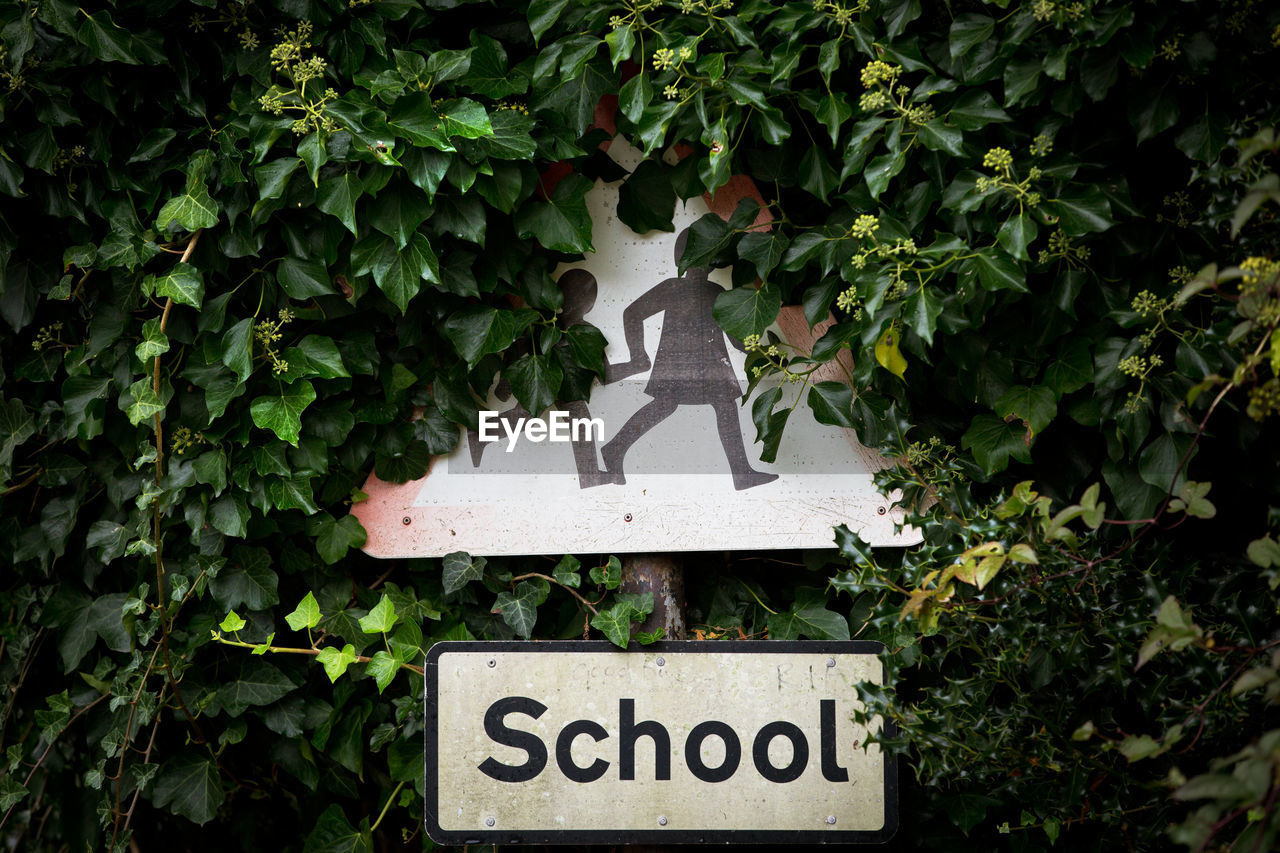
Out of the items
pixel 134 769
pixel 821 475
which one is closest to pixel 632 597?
pixel 821 475

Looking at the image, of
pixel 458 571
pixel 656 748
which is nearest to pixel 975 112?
pixel 656 748

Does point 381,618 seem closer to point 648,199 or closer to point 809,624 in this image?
point 809,624

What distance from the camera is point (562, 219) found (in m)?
1.92

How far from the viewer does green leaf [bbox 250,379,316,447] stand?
1.93 m

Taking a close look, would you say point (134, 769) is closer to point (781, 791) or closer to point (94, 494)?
point (94, 494)

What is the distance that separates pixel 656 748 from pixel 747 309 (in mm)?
843

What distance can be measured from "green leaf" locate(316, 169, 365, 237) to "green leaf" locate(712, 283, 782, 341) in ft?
2.35

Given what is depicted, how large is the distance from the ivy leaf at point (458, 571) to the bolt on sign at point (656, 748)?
38 cm

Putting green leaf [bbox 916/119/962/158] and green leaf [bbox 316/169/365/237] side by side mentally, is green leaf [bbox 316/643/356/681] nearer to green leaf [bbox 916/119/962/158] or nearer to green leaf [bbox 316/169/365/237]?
green leaf [bbox 316/169/365/237]

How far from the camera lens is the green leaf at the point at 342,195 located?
1815mm

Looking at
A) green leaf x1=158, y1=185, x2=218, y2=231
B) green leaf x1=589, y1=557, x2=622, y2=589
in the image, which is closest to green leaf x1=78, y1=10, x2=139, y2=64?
green leaf x1=158, y1=185, x2=218, y2=231

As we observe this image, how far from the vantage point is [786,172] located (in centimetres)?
194

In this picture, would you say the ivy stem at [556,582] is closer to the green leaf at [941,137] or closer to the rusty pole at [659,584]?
the rusty pole at [659,584]

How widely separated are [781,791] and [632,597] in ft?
1.72
